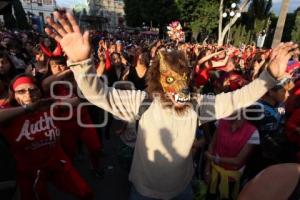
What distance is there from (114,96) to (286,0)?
47.7 feet

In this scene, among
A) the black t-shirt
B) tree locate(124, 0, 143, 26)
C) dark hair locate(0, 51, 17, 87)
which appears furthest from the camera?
tree locate(124, 0, 143, 26)

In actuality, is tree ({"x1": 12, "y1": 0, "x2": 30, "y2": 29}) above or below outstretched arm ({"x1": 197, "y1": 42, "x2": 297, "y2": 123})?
below

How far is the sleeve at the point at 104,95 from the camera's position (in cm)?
198

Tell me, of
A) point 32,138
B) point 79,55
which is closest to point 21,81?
point 32,138

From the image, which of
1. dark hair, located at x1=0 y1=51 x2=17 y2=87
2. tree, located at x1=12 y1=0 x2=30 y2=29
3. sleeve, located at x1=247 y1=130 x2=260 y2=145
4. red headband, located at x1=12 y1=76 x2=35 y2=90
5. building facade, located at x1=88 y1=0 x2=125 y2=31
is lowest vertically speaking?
building facade, located at x1=88 y1=0 x2=125 y2=31

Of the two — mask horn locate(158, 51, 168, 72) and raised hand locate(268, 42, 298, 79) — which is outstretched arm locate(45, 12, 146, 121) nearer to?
mask horn locate(158, 51, 168, 72)

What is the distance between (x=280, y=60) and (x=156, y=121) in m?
0.91

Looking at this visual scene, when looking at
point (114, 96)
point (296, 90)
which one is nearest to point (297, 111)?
point (296, 90)

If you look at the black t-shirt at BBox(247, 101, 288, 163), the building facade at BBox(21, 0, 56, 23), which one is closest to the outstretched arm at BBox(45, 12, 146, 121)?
the black t-shirt at BBox(247, 101, 288, 163)

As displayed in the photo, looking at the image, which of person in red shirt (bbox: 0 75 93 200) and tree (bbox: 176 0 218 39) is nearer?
person in red shirt (bbox: 0 75 93 200)

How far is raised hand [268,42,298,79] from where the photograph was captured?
223 centimetres

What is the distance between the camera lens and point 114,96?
2273 millimetres

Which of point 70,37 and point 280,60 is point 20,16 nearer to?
point 70,37

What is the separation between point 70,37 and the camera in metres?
1.89
